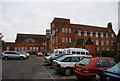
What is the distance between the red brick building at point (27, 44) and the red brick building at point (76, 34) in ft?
67.3

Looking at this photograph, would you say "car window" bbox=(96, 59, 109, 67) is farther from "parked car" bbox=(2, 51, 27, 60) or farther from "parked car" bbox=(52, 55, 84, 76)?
"parked car" bbox=(2, 51, 27, 60)

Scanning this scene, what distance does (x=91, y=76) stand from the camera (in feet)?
20.9

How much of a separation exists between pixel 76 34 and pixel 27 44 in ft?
108

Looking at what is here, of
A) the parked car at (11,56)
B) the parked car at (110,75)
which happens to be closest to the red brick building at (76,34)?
the parked car at (11,56)

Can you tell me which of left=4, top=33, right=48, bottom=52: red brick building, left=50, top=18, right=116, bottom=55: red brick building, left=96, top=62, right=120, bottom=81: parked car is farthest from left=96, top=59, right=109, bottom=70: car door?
left=4, top=33, right=48, bottom=52: red brick building

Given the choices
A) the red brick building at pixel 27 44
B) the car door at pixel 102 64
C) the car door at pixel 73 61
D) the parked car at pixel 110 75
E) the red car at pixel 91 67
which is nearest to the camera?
the parked car at pixel 110 75

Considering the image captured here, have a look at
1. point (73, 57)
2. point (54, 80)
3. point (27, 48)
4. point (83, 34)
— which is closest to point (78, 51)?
point (73, 57)

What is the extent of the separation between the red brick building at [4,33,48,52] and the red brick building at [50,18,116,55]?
20.5m

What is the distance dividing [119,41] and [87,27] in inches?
1174

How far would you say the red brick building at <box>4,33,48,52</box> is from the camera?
63.5m

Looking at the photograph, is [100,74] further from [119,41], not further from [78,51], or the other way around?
[119,41]

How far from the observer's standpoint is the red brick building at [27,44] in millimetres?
63531

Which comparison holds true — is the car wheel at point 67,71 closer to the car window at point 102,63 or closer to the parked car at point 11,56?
the car window at point 102,63

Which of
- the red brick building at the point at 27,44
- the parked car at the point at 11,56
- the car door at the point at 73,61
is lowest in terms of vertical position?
the parked car at the point at 11,56
